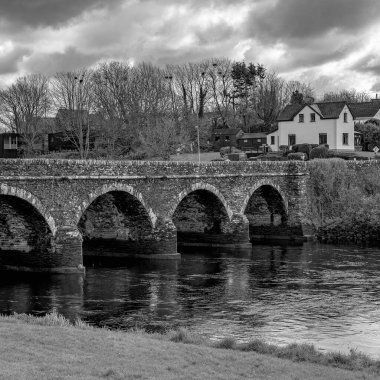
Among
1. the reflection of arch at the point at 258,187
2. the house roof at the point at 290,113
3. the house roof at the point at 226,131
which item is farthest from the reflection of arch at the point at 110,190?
the house roof at the point at 226,131

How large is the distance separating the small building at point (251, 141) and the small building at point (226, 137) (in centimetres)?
63

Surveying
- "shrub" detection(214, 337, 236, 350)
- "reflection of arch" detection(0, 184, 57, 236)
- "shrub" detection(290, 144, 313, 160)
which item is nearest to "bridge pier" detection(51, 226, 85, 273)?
"reflection of arch" detection(0, 184, 57, 236)

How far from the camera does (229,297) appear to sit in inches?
1111

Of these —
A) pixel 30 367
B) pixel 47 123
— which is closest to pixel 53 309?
pixel 30 367

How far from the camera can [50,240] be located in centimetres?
3197

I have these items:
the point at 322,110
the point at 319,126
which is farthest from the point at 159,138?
the point at 322,110

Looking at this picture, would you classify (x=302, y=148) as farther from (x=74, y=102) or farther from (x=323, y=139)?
(x=74, y=102)

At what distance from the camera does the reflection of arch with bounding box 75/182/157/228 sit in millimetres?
33500

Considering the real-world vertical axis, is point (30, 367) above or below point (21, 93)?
below

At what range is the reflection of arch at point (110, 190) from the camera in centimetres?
3350

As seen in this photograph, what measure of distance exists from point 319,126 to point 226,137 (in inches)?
922

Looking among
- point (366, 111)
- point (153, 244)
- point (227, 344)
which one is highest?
point (366, 111)

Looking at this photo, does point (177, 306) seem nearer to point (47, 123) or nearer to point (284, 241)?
point (284, 241)

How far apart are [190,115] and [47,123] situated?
21.1 metres
